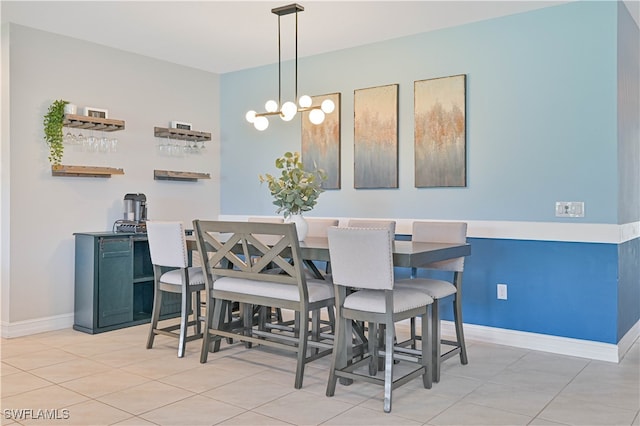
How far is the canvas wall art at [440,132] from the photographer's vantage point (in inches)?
174

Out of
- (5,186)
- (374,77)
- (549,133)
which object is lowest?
(5,186)

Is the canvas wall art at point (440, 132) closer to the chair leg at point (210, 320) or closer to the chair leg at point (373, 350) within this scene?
the chair leg at point (373, 350)

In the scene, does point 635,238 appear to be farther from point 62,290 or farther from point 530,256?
point 62,290

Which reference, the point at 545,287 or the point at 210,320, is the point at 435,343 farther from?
the point at 210,320

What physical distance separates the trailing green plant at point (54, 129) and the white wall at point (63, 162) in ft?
0.18

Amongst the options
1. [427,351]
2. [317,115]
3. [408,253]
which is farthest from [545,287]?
[317,115]

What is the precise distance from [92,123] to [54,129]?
311 millimetres

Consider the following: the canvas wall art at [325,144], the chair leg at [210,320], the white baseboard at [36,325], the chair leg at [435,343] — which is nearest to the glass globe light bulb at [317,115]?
the canvas wall art at [325,144]

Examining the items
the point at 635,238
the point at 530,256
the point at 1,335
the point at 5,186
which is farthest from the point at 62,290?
the point at 635,238

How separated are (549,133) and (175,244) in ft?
9.37

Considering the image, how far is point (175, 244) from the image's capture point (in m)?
3.78

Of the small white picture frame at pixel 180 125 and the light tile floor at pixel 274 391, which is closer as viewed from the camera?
the light tile floor at pixel 274 391

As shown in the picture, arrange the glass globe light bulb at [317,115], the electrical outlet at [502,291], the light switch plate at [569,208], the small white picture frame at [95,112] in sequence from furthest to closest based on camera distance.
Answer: the small white picture frame at [95,112] < the electrical outlet at [502,291] < the glass globe light bulb at [317,115] < the light switch plate at [569,208]

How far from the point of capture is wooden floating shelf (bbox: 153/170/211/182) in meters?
5.43
